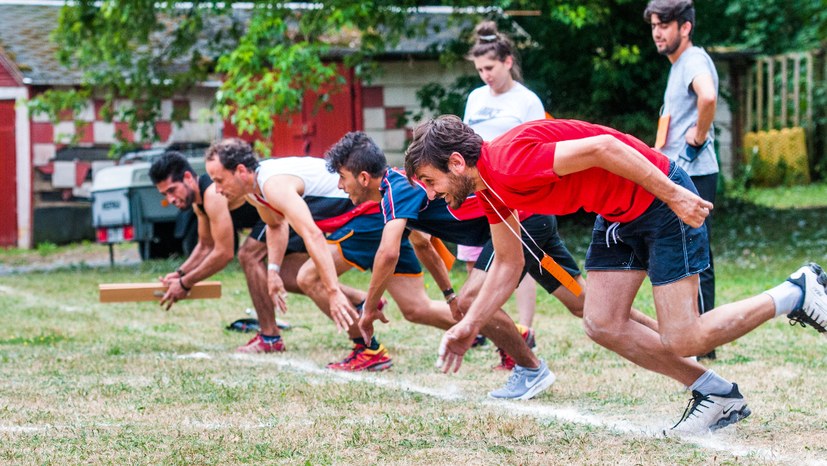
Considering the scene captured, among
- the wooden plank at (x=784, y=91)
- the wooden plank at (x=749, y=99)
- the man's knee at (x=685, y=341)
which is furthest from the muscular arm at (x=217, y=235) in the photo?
the wooden plank at (x=749, y=99)

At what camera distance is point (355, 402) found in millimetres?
5609

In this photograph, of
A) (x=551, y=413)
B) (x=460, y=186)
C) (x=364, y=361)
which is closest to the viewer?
(x=460, y=186)

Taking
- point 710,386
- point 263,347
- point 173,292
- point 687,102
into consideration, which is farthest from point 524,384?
point 173,292

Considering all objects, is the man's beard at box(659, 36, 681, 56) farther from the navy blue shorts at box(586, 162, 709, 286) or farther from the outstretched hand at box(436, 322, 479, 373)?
the outstretched hand at box(436, 322, 479, 373)

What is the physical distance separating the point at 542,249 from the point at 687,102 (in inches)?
55.9

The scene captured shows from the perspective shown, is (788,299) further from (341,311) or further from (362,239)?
(362,239)

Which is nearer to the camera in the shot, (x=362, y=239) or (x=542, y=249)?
(x=542, y=249)

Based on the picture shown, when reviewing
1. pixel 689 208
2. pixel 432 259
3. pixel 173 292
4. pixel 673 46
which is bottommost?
pixel 173 292

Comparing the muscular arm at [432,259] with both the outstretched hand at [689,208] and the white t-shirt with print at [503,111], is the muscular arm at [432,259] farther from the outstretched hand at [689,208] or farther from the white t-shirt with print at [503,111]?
the outstretched hand at [689,208]

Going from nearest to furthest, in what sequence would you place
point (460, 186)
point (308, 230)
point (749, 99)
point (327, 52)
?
1. point (460, 186)
2. point (308, 230)
3. point (327, 52)
4. point (749, 99)

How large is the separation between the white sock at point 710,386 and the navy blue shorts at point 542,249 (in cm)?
118

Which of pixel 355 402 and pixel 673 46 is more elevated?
pixel 673 46

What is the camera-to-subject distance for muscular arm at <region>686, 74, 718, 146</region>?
6.23m

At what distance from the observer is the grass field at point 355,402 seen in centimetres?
441
